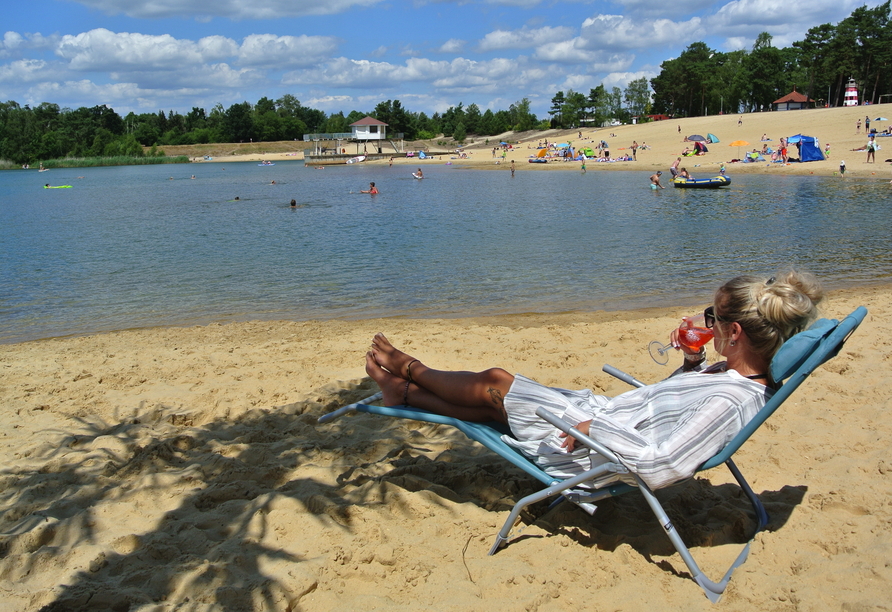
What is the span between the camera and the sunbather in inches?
100.0

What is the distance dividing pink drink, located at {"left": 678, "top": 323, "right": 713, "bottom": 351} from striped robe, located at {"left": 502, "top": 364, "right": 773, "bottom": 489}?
14 cm

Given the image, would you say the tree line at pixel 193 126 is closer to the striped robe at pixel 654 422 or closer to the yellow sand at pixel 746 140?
the yellow sand at pixel 746 140

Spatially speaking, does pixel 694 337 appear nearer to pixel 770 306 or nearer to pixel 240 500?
pixel 770 306

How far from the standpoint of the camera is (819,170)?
34375mm

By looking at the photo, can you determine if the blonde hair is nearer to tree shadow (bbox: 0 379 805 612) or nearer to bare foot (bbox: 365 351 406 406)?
tree shadow (bbox: 0 379 805 612)

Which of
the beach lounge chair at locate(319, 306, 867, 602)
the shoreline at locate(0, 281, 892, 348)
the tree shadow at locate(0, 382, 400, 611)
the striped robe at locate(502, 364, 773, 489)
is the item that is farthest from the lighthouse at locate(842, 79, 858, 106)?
the striped robe at locate(502, 364, 773, 489)

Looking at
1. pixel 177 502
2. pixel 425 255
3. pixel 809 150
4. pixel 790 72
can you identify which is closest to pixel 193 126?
pixel 790 72

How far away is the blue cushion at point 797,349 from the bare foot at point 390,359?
5.96 ft

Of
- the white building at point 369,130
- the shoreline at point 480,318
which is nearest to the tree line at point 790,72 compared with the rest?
the white building at point 369,130

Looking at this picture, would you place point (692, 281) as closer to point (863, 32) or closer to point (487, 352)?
point (487, 352)

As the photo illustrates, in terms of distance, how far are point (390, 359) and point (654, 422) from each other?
1488 mm

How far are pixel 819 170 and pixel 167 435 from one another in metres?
38.7

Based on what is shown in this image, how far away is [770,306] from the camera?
257 cm

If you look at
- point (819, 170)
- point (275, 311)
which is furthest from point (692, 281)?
point (819, 170)
